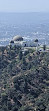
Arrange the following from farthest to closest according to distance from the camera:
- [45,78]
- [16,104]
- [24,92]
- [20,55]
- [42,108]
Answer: [20,55] → [45,78] → [24,92] → [16,104] → [42,108]

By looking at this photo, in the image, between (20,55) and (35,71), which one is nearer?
(35,71)

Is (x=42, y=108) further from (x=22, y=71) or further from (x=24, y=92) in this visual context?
(x=22, y=71)

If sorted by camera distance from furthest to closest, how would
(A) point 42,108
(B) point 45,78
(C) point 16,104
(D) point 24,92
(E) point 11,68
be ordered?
1. (E) point 11,68
2. (B) point 45,78
3. (D) point 24,92
4. (C) point 16,104
5. (A) point 42,108

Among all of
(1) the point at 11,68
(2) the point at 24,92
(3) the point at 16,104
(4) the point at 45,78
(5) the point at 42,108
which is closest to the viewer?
(5) the point at 42,108

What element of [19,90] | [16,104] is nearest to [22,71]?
[19,90]

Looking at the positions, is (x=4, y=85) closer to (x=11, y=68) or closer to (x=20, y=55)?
(x=11, y=68)

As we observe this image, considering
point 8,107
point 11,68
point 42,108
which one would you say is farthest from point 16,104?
point 11,68
